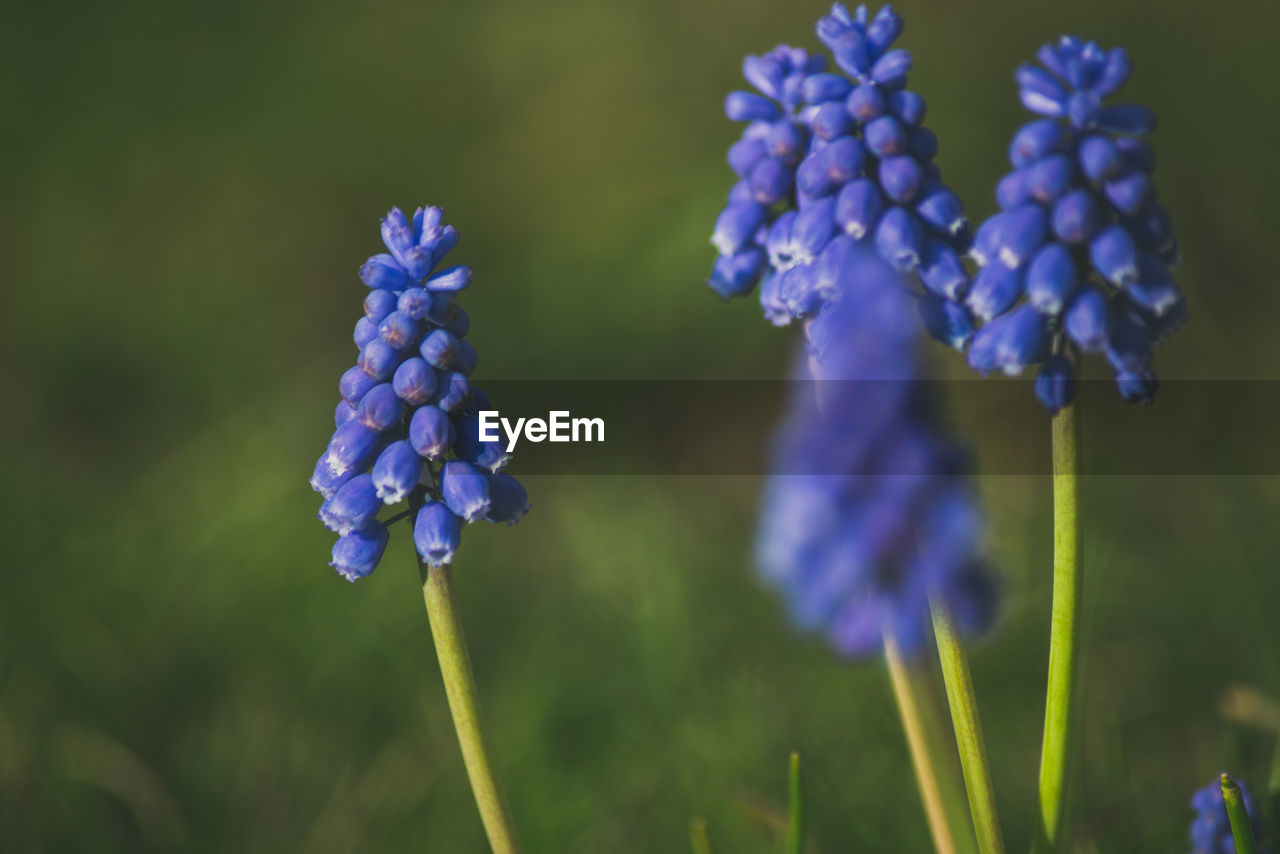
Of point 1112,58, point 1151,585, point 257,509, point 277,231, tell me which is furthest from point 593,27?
point 1112,58

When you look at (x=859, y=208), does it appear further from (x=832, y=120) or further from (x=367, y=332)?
(x=367, y=332)

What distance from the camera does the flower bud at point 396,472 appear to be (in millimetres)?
2480

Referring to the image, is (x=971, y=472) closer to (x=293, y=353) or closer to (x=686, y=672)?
(x=686, y=672)

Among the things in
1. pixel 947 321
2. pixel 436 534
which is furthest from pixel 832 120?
pixel 436 534

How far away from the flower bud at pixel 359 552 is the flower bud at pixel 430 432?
0.22m

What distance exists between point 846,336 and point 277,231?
7.81 metres

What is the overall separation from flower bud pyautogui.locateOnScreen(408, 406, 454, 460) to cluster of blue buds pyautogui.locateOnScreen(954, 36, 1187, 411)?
1021 mm

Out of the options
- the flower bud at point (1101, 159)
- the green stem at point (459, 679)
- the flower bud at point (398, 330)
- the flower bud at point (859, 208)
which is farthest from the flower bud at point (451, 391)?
the flower bud at point (1101, 159)

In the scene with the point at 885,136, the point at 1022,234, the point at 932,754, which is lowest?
the point at 932,754

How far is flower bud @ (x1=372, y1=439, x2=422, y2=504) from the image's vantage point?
2480 millimetres

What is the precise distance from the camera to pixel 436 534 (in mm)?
2447

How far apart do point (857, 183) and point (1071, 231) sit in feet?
1.43

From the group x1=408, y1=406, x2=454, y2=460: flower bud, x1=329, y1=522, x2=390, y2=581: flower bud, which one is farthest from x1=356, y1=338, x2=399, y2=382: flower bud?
x1=329, y1=522, x2=390, y2=581: flower bud

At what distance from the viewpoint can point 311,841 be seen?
4258 mm
